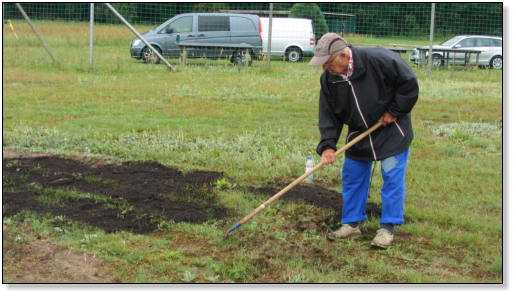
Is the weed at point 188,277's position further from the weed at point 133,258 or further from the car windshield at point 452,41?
the car windshield at point 452,41

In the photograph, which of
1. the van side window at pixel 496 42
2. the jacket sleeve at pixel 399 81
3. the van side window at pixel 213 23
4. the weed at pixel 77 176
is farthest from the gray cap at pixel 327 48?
the van side window at pixel 496 42

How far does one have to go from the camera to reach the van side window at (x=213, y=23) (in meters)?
14.9

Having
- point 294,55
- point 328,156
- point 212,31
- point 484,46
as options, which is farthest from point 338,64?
point 484,46

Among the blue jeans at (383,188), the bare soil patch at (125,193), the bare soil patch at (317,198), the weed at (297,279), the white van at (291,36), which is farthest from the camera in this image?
the white van at (291,36)

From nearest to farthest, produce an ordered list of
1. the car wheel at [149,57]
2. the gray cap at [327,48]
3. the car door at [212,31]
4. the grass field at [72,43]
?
the gray cap at [327,48] → the grass field at [72,43] → the car wheel at [149,57] → the car door at [212,31]

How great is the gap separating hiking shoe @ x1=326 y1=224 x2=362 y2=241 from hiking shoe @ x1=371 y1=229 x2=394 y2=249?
24 cm

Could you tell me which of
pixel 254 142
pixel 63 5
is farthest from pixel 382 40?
pixel 254 142

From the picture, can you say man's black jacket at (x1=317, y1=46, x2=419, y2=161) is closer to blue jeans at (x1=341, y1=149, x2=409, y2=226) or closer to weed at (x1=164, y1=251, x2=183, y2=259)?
blue jeans at (x1=341, y1=149, x2=409, y2=226)

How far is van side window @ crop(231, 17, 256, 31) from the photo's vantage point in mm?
15383

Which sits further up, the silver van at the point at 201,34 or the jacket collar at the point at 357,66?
the silver van at the point at 201,34

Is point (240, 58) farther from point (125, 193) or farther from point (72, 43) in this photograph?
point (125, 193)

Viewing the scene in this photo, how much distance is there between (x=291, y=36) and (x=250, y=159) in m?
12.3

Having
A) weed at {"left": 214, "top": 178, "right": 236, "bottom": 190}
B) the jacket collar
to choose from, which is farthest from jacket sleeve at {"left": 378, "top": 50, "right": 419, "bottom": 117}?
weed at {"left": 214, "top": 178, "right": 236, "bottom": 190}

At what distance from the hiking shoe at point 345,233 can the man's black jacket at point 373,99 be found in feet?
2.09
